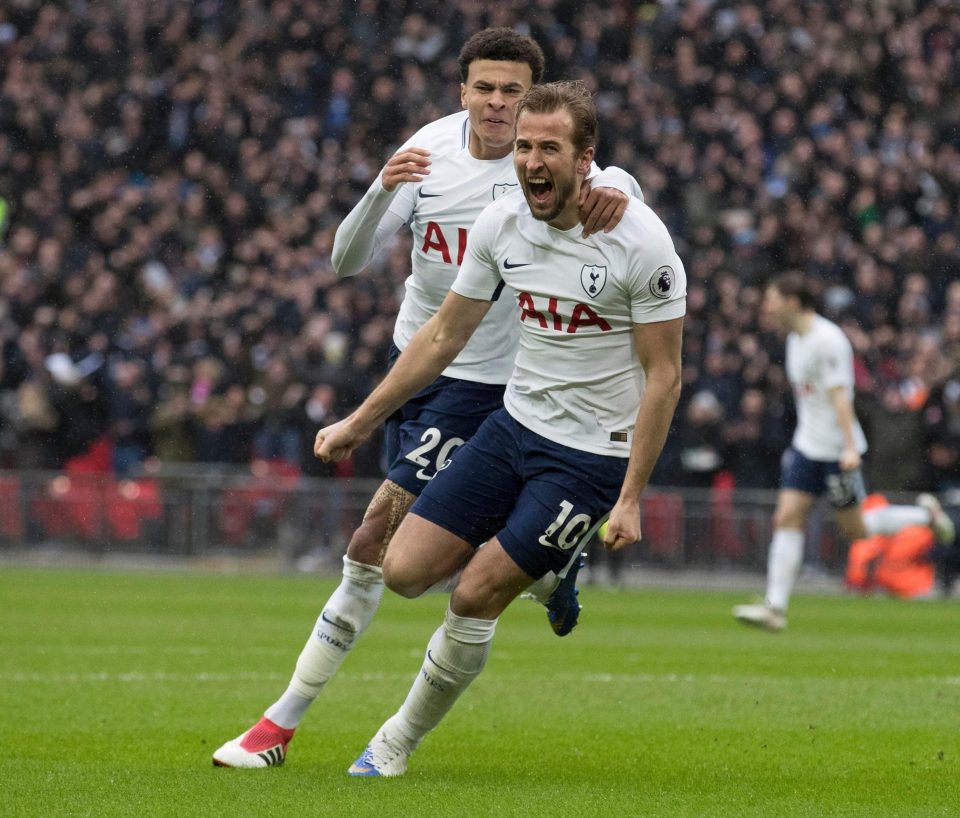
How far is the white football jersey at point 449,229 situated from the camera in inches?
283

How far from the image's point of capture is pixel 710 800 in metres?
5.98

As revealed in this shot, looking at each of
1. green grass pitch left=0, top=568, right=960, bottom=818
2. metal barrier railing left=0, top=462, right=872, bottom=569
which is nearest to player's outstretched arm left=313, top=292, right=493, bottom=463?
green grass pitch left=0, top=568, right=960, bottom=818

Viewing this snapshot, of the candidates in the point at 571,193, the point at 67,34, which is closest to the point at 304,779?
the point at 571,193

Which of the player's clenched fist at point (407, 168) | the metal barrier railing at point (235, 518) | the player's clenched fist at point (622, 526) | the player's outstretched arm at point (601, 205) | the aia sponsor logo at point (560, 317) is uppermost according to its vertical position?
the player's clenched fist at point (407, 168)

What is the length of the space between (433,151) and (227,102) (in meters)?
19.6

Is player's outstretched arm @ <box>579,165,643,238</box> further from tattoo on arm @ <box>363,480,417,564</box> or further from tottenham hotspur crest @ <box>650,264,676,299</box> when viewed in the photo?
tattoo on arm @ <box>363,480,417,564</box>

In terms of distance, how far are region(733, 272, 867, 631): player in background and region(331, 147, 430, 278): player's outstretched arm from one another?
7097 mm

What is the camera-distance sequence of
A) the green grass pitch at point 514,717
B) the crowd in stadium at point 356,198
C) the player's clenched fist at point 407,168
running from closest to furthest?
the green grass pitch at point 514,717 → the player's clenched fist at point 407,168 → the crowd in stadium at point 356,198

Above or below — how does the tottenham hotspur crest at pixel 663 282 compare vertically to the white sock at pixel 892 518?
above

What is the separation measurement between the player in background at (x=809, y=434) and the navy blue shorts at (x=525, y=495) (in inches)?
295

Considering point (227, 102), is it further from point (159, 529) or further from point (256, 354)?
point (159, 529)

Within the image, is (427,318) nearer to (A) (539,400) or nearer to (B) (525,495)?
(A) (539,400)

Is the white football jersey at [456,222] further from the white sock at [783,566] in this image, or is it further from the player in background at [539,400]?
the white sock at [783,566]

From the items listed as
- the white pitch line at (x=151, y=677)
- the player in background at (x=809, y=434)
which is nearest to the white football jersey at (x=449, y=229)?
the white pitch line at (x=151, y=677)
